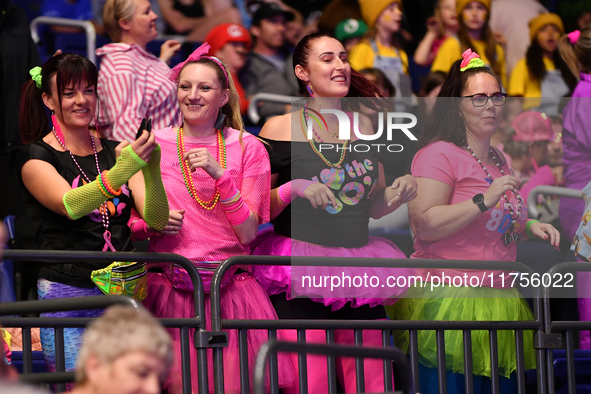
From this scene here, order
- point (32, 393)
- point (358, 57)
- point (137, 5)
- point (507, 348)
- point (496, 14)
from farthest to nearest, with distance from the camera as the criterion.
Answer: point (496, 14) → point (358, 57) → point (137, 5) → point (507, 348) → point (32, 393)

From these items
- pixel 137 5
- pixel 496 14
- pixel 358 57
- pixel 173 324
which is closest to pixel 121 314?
pixel 173 324

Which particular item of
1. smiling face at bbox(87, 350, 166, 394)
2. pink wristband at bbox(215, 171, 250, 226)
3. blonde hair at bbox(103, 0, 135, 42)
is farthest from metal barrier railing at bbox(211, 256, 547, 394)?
blonde hair at bbox(103, 0, 135, 42)

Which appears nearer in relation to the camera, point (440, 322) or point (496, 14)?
point (440, 322)

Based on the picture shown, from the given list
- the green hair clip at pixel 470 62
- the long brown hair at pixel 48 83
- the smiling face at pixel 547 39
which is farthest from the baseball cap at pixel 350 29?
the long brown hair at pixel 48 83

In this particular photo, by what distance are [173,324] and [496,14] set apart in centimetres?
438

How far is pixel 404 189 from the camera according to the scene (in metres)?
3.73

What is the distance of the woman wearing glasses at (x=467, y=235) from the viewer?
12.3 feet

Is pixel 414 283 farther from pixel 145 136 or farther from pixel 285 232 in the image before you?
pixel 145 136

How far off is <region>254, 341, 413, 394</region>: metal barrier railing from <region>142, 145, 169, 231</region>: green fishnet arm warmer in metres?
1.25

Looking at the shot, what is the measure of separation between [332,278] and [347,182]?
45cm

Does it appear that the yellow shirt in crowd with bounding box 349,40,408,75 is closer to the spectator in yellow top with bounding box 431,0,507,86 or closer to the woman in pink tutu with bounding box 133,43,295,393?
the spectator in yellow top with bounding box 431,0,507,86

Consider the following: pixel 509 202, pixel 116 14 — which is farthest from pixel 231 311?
pixel 116 14

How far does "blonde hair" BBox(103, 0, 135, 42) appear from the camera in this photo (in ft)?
16.1

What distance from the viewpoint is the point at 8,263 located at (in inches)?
180
